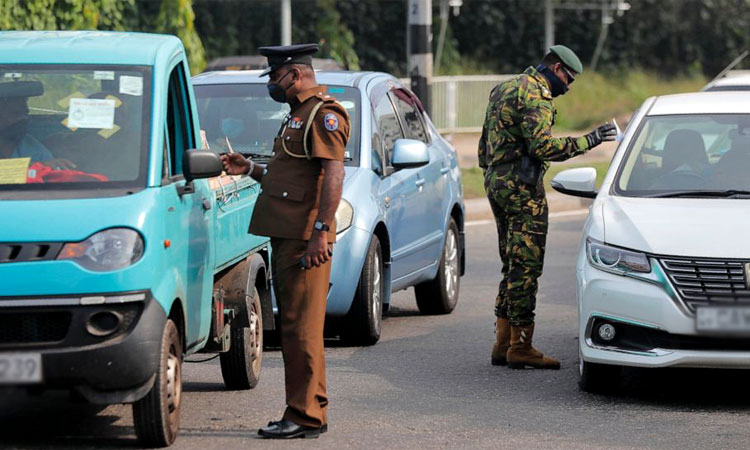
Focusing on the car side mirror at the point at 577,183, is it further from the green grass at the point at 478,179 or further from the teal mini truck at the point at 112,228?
the green grass at the point at 478,179

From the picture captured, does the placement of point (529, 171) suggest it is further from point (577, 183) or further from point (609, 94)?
point (609, 94)

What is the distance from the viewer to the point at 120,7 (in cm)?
2075

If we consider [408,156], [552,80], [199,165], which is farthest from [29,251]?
[408,156]

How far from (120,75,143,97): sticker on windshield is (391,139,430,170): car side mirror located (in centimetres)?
321

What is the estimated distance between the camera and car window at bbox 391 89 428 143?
35.6ft

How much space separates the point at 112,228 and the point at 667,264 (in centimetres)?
291

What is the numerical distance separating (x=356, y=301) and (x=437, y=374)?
35.2 inches

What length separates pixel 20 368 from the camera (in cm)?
585

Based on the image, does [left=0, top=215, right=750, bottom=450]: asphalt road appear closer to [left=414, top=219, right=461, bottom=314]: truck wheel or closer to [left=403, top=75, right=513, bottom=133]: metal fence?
[left=414, top=219, right=461, bottom=314]: truck wheel

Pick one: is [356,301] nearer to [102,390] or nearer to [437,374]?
[437,374]

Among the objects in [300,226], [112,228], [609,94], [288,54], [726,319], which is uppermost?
[288,54]

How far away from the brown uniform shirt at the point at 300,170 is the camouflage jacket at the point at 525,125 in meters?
2.16

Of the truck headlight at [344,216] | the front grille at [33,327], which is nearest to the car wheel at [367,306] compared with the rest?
the truck headlight at [344,216]

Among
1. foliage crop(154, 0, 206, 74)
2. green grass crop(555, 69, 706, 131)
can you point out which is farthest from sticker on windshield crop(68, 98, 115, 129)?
green grass crop(555, 69, 706, 131)
